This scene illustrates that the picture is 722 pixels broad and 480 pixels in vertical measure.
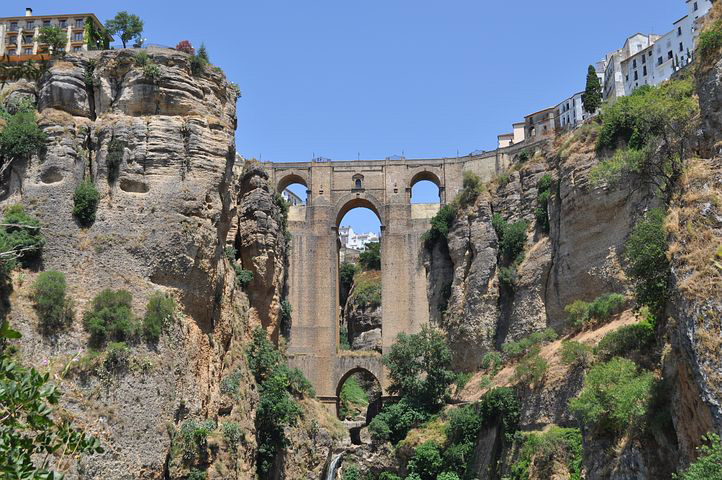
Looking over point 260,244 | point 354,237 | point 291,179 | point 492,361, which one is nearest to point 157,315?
point 260,244

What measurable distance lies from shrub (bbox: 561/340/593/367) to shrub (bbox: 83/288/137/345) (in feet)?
53.1

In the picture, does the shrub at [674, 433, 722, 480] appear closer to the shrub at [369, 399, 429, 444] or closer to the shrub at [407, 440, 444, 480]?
the shrub at [407, 440, 444, 480]

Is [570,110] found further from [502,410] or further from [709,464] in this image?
[709,464]

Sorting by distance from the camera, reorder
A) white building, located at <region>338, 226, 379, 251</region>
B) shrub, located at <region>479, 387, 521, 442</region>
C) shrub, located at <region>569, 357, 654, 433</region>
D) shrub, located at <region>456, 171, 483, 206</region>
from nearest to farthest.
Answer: shrub, located at <region>569, 357, 654, 433</region>, shrub, located at <region>479, 387, 521, 442</region>, shrub, located at <region>456, 171, 483, 206</region>, white building, located at <region>338, 226, 379, 251</region>

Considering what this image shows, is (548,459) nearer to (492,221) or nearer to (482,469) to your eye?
(482,469)

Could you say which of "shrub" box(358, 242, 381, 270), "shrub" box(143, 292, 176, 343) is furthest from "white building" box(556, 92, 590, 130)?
"shrub" box(143, 292, 176, 343)

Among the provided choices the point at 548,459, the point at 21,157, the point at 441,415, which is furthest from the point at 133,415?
the point at 441,415

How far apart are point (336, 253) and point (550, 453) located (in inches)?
932

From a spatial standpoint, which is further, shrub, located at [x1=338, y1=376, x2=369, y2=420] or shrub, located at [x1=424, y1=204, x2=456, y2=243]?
shrub, located at [x1=338, y1=376, x2=369, y2=420]

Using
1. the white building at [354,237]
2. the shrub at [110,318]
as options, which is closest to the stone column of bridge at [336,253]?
the shrub at [110,318]

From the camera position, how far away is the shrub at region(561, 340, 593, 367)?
32219 mm

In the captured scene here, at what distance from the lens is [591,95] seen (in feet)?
167

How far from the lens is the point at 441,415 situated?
41.6m

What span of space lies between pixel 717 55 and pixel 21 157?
23.6 m
